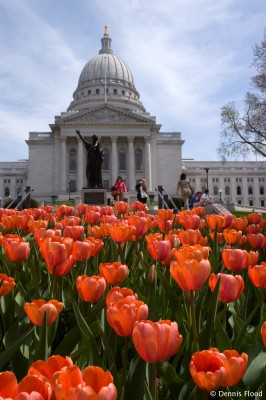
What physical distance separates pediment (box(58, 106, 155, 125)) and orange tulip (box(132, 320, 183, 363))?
55.9 metres

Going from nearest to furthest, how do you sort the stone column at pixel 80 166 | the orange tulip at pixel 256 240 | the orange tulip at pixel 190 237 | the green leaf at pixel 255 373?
the green leaf at pixel 255 373, the orange tulip at pixel 190 237, the orange tulip at pixel 256 240, the stone column at pixel 80 166

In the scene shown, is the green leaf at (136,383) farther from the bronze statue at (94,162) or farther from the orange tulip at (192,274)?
the bronze statue at (94,162)

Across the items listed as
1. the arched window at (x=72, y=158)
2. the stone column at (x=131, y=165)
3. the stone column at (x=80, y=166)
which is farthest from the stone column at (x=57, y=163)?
the stone column at (x=131, y=165)

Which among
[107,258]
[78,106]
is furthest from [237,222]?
[78,106]

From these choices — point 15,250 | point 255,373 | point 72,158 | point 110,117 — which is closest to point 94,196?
point 15,250

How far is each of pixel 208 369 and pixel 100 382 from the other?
259 millimetres

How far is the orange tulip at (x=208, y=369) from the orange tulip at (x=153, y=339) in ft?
0.28

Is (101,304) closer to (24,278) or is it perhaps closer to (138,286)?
(138,286)

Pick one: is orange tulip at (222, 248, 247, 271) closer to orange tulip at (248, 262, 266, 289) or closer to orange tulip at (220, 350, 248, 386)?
orange tulip at (248, 262, 266, 289)

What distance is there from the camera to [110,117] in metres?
56.0

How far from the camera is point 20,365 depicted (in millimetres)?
1204

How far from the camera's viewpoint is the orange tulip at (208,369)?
772 millimetres

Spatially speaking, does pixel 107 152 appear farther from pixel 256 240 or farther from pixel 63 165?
pixel 256 240
